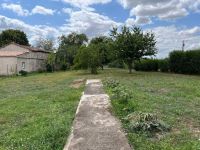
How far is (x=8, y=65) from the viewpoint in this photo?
1871 inches

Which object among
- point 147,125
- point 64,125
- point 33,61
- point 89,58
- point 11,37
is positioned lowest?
point 64,125

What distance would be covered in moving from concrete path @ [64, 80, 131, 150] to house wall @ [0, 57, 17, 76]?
37915mm

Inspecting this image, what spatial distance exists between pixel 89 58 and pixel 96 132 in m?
29.8

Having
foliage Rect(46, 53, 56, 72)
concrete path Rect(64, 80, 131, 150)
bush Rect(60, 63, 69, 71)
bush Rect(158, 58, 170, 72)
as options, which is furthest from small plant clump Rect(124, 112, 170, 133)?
bush Rect(60, 63, 69, 71)

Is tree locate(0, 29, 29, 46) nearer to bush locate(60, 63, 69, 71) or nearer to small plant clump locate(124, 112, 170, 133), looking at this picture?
bush locate(60, 63, 69, 71)

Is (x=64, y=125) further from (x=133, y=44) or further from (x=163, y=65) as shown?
(x=163, y=65)

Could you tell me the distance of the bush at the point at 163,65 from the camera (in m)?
43.4

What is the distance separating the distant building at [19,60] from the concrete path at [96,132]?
38084 millimetres

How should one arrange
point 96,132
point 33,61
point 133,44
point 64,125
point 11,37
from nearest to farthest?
1. point 96,132
2. point 64,125
3. point 133,44
4. point 33,61
5. point 11,37

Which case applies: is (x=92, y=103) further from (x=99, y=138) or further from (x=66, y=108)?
(x=99, y=138)

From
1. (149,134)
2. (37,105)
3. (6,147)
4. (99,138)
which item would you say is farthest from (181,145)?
(37,105)

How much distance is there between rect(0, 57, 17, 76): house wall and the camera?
47.3 m

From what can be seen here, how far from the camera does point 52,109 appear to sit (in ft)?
39.1

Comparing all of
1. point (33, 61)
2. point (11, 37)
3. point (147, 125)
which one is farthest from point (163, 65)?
point (11, 37)
